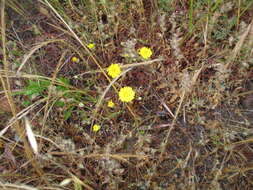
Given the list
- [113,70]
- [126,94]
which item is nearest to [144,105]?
[126,94]

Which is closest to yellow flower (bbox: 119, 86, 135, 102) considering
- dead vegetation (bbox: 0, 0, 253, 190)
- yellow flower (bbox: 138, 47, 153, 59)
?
dead vegetation (bbox: 0, 0, 253, 190)

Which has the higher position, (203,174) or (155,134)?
(155,134)

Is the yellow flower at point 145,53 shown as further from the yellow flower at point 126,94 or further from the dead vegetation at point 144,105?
the yellow flower at point 126,94

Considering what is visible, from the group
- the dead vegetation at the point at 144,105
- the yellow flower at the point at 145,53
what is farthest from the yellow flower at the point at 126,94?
the yellow flower at the point at 145,53

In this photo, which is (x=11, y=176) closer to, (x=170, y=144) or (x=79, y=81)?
(x=79, y=81)

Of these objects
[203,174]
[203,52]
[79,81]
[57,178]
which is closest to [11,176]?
[57,178]

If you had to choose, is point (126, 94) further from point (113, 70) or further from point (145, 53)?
point (145, 53)

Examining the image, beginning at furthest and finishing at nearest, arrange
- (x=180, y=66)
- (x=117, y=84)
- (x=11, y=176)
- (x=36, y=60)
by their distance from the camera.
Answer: (x=36, y=60)
(x=180, y=66)
(x=117, y=84)
(x=11, y=176)
